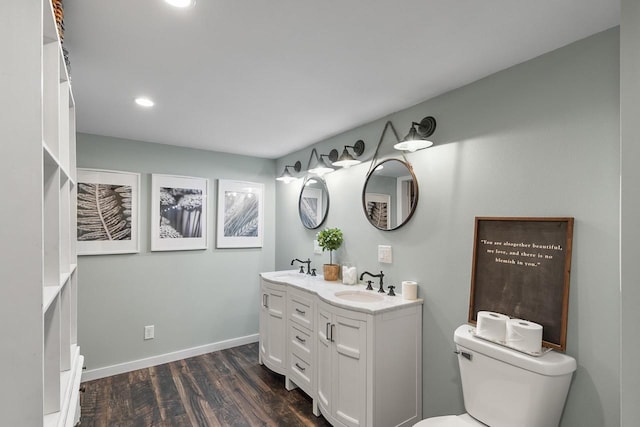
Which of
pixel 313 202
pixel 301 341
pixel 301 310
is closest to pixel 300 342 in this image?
pixel 301 341

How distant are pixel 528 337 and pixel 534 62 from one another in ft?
4.71

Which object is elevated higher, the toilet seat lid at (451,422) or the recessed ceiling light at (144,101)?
the recessed ceiling light at (144,101)

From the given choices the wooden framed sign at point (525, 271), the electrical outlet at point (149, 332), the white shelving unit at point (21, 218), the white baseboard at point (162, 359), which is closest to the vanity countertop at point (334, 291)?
the wooden framed sign at point (525, 271)

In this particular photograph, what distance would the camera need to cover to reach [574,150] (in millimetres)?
1552

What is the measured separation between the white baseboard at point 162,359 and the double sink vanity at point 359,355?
4.71 feet

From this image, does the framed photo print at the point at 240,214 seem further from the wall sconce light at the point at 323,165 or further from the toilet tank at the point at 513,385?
the toilet tank at the point at 513,385

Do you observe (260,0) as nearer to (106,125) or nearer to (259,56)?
(259,56)

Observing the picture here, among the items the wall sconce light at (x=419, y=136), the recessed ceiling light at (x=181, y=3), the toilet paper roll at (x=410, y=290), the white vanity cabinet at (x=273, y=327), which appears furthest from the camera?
the white vanity cabinet at (x=273, y=327)

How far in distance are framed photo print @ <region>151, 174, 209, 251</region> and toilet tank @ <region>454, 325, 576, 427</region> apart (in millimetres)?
2993

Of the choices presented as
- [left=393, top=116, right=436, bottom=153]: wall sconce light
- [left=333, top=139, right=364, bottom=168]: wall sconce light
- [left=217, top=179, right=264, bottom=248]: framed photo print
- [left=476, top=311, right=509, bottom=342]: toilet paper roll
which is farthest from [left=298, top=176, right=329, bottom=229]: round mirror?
[left=476, top=311, right=509, bottom=342]: toilet paper roll

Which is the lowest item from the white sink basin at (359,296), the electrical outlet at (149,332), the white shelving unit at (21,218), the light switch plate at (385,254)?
the electrical outlet at (149,332)

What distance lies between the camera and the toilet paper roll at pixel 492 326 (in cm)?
163

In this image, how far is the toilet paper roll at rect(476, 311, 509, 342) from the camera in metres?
1.63

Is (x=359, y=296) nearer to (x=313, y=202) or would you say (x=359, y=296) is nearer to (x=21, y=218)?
(x=313, y=202)
